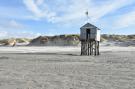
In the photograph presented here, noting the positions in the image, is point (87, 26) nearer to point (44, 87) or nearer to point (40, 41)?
point (44, 87)

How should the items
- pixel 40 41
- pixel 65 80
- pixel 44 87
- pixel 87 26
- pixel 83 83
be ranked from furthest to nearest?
pixel 40 41 → pixel 87 26 → pixel 65 80 → pixel 83 83 → pixel 44 87

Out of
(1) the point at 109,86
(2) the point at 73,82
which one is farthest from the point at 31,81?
(1) the point at 109,86

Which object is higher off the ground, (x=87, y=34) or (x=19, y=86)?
(x=87, y=34)

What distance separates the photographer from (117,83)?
1381 centimetres

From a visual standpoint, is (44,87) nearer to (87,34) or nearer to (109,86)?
(109,86)

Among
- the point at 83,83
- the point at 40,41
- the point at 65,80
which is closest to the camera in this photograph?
the point at 83,83

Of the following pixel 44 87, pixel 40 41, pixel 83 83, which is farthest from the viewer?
pixel 40 41

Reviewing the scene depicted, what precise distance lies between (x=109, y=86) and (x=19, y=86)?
3.88 metres

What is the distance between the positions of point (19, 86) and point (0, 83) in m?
1.22

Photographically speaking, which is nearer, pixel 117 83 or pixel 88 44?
pixel 117 83

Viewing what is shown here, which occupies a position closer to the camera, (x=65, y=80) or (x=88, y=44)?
(x=65, y=80)

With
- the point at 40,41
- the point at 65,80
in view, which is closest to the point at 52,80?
the point at 65,80

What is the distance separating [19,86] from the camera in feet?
42.9

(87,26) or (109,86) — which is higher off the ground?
(87,26)
